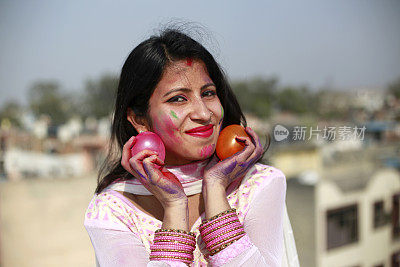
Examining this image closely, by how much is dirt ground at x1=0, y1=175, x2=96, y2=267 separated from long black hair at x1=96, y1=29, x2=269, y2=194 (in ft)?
44.0

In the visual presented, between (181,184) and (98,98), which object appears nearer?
(181,184)

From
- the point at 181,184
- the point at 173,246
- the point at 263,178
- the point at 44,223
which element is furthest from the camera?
the point at 44,223

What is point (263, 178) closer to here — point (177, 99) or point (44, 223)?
point (177, 99)

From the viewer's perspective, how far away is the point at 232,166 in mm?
1495

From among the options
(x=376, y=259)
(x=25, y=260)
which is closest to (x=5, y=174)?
(x=25, y=260)

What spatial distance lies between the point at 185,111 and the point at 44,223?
15329 millimetres

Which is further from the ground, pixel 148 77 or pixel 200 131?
pixel 148 77

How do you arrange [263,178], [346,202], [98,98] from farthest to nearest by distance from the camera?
[98,98]
[346,202]
[263,178]

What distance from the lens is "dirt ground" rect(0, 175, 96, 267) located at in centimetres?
1384

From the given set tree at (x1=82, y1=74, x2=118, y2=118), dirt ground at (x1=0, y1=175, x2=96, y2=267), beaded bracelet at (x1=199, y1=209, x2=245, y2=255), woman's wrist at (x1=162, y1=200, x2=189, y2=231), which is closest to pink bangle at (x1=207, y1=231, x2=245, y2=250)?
beaded bracelet at (x1=199, y1=209, x2=245, y2=255)

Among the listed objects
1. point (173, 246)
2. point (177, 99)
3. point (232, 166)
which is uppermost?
point (177, 99)

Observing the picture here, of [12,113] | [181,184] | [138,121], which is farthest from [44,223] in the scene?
[181,184]

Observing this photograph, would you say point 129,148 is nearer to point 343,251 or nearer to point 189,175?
point 189,175

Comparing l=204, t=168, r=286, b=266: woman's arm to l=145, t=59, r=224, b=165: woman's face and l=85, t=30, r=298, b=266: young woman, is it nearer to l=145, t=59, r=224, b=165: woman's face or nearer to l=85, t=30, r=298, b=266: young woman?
l=85, t=30, r=298, b=266: young woman
